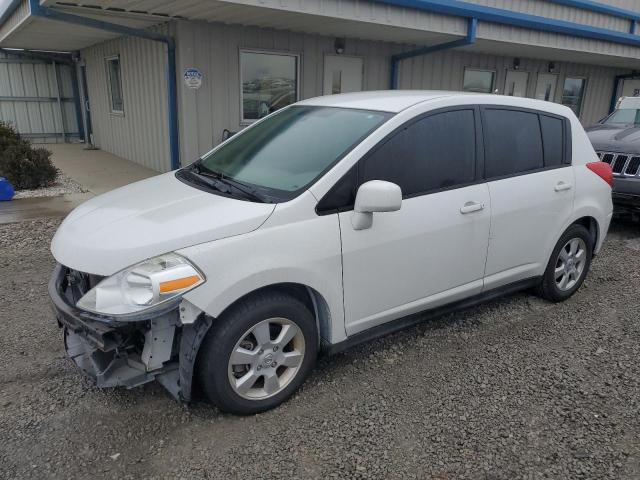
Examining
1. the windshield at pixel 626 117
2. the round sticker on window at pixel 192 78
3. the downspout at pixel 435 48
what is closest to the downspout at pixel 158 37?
the round sticker on window at pixel 192 78

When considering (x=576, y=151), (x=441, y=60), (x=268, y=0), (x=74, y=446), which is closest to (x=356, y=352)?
(x=74, y=446)

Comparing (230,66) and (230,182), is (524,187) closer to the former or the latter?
(230,182)

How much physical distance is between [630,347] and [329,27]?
6.60 m

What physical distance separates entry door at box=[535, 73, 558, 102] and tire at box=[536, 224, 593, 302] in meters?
10.4

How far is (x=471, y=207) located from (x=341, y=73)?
23.0ft

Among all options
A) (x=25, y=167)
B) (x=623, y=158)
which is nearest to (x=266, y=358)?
(x=623, y=158)

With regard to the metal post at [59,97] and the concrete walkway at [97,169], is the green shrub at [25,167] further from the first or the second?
the metal post at [59,97]

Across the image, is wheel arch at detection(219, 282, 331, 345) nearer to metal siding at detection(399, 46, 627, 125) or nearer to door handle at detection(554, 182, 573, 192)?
door handle at detection(554, 182, 573, 192)

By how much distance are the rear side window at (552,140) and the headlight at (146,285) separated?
9.90ft

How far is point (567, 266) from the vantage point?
4457 mm

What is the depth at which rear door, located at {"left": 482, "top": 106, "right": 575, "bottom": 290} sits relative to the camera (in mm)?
3691

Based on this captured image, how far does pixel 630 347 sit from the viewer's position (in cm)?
375

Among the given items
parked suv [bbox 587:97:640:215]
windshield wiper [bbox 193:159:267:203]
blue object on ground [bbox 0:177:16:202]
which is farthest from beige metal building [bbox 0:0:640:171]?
windshield wiper [bbox 193:159:267:203]

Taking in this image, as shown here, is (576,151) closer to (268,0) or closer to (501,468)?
(501,468)
